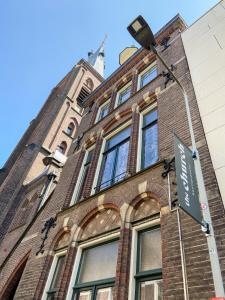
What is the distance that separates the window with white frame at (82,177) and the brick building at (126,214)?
35 mm

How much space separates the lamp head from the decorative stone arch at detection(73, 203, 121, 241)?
3.68 m

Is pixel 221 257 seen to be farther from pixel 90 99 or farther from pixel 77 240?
pixel 90 99

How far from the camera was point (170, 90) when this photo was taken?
753 cm

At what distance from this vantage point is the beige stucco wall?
15.7 feet

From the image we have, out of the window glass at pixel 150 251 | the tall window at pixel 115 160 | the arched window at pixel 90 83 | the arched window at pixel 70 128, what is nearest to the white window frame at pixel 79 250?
the window glass at pixel 150 251

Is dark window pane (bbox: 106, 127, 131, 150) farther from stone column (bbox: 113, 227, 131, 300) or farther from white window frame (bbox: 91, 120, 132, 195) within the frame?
stone column (bbox: 113, 227, 131, 300)

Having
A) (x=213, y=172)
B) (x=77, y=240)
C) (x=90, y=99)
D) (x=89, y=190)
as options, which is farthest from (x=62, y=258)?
(x=90, y=99)

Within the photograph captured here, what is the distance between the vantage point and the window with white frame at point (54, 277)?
613cm

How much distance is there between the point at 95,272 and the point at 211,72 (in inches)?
213

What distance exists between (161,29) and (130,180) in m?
7.58

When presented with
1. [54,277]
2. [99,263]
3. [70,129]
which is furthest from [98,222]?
[70,129]

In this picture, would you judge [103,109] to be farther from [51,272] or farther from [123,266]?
[123,266]

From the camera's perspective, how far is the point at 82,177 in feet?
29.7

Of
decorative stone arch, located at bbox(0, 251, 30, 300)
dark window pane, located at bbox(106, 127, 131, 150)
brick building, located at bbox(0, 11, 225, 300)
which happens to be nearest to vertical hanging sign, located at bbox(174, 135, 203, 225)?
brick building, located at bbox(0, 11, 225, 300)
